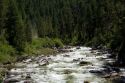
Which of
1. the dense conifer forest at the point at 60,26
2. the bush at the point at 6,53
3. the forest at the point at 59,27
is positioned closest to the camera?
the bush at the point at 6,53

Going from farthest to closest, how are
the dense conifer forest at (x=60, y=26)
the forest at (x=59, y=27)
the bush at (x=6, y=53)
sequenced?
A: 1. the dense conifer forest at (x=60, y=26)
2. the forest at (x=59, y=27)
3. the bush at (x=6, y=53)

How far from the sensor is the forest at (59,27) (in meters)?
79.3

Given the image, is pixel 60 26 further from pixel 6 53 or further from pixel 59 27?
pixel 6 53

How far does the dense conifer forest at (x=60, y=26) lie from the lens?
83.1 metres

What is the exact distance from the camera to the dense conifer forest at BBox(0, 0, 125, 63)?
273 ft

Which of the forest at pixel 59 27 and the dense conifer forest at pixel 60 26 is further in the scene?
the dense conifer forest at pixel 60 26

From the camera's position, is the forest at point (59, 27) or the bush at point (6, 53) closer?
the bush at point (6, 53)

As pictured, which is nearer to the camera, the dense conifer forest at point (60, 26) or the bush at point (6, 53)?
the bush at point (6, 53)

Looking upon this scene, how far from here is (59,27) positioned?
188 meters

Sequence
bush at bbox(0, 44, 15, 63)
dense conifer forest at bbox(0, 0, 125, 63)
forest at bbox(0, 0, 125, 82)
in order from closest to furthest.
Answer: bush at bbox(0, 44, 15, 63), forest at bbox(0, 0, 125, 82), dense conifer forest at bbox(0, 0, 125, 63)

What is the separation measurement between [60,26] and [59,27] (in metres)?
1.82

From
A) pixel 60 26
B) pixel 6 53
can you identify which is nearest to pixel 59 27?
pixel 60 26

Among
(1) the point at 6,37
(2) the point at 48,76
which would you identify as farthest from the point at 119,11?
(1) the point at 6,37

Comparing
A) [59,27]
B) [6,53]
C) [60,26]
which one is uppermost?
[6,53]
